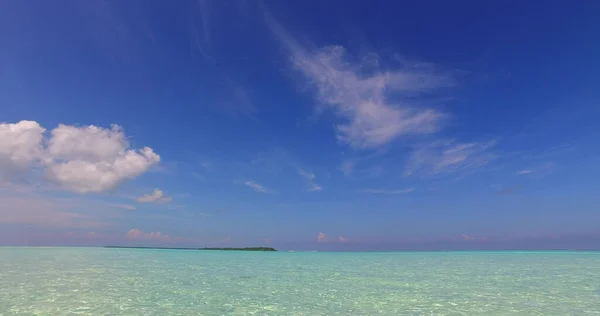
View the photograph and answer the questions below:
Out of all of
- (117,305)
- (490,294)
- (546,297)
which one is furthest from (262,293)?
(546,297)

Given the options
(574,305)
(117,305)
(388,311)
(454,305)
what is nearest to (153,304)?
(117,305)

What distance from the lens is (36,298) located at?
12984 millimetres

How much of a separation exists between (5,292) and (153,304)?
7.04 meters

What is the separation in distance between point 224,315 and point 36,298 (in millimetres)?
7902

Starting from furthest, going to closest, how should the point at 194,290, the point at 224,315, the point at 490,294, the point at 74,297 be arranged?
the point at 194,290 → the point at 490,294 → the point at 74,297 → the point at 224,315

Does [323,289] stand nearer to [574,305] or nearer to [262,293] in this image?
[262,293]

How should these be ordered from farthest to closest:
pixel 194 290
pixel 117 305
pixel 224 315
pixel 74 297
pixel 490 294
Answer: pixel 194 290, pixel 490 294, pixel 74 297, pixel 117 305, pixel 224 315

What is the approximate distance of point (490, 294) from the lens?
14.8 m

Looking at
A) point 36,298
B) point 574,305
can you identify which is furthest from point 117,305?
point 574,305

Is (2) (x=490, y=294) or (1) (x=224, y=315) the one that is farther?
(2) (x=490, y=294)

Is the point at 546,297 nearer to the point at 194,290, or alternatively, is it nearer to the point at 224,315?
the point at 224,315

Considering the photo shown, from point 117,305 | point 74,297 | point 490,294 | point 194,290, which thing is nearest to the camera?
point 117,305

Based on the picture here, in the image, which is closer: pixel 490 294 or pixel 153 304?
pixel 153 304

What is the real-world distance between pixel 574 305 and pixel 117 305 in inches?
651
